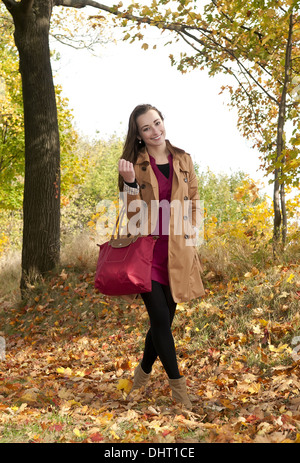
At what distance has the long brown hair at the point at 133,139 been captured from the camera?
3.70 meters

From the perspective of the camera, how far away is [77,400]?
13.8 ft

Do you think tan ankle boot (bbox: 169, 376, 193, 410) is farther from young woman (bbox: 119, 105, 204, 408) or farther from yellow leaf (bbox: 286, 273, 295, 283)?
yellow leaf (bbox: 286, 273, 295, 283)

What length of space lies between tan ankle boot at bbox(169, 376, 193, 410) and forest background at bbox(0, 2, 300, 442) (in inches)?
4.7

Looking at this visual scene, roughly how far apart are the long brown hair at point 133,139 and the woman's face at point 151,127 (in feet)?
0.13

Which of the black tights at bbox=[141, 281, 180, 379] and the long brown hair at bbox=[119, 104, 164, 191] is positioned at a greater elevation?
the long brown hair at bbox=[119, 104, 164, 191]

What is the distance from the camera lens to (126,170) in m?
3.43

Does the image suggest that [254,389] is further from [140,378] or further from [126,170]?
[126,170]

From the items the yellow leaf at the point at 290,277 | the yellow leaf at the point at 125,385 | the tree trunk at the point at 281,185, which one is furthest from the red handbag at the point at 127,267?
the tree trunk at the point at 281,185

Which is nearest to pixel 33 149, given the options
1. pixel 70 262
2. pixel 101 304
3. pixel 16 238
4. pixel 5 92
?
pixel 70 262

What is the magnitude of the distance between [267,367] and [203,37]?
704 cm

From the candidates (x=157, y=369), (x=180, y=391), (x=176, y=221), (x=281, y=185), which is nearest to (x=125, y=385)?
(x=157, y=369)

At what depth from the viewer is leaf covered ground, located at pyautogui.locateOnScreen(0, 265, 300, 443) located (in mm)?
3254

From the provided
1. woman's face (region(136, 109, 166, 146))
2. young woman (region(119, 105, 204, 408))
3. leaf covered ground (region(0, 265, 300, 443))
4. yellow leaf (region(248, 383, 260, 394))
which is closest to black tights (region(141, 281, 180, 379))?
young woman (region(119, 105, 204, 408))
